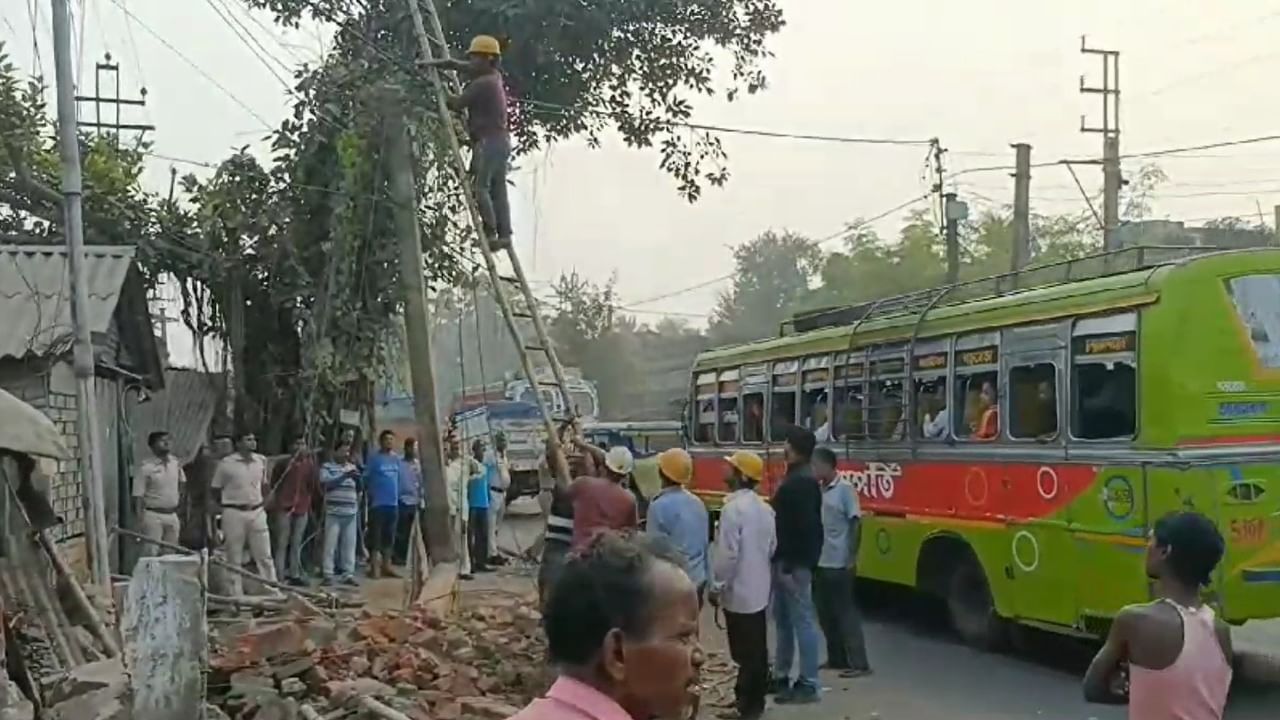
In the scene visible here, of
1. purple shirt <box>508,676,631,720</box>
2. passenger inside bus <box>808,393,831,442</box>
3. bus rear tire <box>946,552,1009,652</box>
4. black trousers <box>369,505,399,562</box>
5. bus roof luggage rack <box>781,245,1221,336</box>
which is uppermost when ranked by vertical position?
bus roof luggage rack <box>781,245,1221,336</box>

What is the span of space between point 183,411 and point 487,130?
850 cm

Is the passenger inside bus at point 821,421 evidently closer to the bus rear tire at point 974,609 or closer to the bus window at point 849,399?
the bus window at point 849,399

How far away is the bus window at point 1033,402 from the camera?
412 inches

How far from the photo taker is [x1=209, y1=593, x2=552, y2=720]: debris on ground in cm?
786

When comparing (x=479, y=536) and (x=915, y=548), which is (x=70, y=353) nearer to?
(x=915, y=548)

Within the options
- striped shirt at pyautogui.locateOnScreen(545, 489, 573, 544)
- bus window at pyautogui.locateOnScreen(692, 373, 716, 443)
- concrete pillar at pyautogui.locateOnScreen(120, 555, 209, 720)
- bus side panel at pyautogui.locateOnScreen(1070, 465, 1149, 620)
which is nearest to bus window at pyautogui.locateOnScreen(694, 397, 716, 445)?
bus window at pyautogui.locateOnScreen(692, 373, 716, 443)

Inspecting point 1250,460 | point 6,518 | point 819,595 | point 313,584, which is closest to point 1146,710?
point 1250,460

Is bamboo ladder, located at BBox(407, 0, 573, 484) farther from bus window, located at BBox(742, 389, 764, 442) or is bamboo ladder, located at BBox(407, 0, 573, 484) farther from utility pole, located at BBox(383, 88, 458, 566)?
bus window, located at BBox(742, 389, 764, 442)

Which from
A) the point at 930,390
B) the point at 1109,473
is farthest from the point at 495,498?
the point at 1109,473

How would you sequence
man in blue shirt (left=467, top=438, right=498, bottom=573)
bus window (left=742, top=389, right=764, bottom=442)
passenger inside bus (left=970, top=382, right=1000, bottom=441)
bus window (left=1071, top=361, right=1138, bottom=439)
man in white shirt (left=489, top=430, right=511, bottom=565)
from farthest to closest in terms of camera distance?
1. man in white shirt (left=489, top=430, right=511, bottom=565)
2. man in blue shirt (left=467, top=438, right=498, bottom=573)
3. bus window (left=742, top=389, right=764, bottom=442)
4. passenger inside bus (left=970, top=382, right=1000, bottom=441)
5. bus window (left=1071, top=361, right=1138, bottom=439)

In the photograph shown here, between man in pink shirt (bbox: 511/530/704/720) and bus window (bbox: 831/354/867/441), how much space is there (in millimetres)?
10968

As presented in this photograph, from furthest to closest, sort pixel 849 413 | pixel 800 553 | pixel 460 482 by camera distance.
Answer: pixel 460 482, pixel 849 413, pixel 800 553

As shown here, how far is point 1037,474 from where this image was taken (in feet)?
34.4

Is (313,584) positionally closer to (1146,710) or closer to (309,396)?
(309,396)
